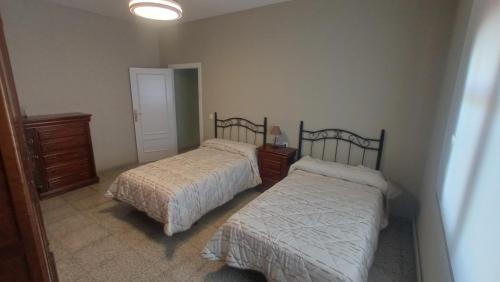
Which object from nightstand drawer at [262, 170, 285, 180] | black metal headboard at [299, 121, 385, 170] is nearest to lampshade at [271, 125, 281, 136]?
black metal headboard at [299, 121, 385, 170]

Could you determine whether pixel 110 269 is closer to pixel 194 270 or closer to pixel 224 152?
pixel 194 270

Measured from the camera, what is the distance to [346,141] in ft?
9.78

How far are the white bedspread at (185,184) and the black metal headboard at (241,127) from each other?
1.62ft

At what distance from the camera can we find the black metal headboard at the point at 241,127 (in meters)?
3.71

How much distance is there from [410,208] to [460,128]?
1.69 m

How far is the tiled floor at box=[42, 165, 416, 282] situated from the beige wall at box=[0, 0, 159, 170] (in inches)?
57.1

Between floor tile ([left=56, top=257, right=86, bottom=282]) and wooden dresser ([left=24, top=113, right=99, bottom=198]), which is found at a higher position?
wooden dresser ([left=24, top=113, right=99, bottom=198])

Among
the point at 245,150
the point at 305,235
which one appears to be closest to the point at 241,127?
the point at 245,150

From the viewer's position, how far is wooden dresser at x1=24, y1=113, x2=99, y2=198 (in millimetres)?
2986

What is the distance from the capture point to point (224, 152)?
137 inches

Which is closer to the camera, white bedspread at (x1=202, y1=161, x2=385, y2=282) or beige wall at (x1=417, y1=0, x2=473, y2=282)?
beige wall at (x1=417, y1=0, x2=473, y2=282)

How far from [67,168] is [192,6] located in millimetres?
2984

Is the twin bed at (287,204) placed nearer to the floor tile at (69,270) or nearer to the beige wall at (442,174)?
the beige wall at (442,174)

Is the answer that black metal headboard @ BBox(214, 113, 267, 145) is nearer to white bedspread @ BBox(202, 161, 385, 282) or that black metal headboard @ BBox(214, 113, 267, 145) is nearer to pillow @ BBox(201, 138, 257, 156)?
pillow @ BBox(201, 138, 257, 156)
